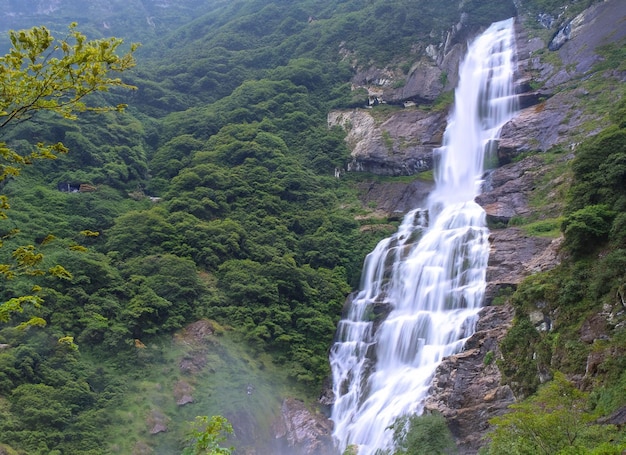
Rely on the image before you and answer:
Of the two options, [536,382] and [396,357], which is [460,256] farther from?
[536,382]

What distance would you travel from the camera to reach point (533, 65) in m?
48.8

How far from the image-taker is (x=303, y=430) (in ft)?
93.7

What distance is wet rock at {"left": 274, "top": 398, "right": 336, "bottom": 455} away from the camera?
2777 cm

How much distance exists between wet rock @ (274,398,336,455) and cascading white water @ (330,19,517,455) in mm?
628

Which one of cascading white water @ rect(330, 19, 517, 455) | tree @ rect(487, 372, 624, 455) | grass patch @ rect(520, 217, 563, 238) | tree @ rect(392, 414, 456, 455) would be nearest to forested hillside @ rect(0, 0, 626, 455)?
cascading white water @ rect(330, 19, 517, 455)

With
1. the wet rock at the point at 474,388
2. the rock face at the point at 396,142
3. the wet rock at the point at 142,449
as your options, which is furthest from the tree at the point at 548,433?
the rock face at the point at 396,142

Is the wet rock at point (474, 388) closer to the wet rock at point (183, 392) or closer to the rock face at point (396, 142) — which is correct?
the wet rock at point (183, 392)

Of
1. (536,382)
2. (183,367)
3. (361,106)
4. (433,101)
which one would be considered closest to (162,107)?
(361,106)

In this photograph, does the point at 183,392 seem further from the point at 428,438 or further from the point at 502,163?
the point at 502,163

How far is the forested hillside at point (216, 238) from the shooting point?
23.0 m

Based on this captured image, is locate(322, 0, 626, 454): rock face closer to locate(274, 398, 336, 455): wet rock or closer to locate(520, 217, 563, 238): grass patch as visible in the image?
locate(520, 217, 563, 238): grass patch

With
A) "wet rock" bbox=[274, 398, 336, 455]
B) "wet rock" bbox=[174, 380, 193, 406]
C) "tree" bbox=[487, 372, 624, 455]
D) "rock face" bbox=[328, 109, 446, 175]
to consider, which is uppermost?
"rock face" bbox=[328, 109, 446, 175]

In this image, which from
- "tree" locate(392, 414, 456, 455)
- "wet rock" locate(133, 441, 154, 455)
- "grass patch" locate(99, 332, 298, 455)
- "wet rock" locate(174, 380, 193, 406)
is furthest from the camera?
"wet rock" locate(174, 380, 193, 406)

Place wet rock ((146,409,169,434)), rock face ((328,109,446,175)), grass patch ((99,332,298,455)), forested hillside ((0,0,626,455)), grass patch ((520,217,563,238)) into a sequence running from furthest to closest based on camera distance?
1. rock face ((328,109,446,175))
2. grass patch ((520,217,563,238))
3. wet rock ((146,409,169,434))
4. grass patch ((99,332,298,455))
5. forested hillside ((0,0,626,455))
